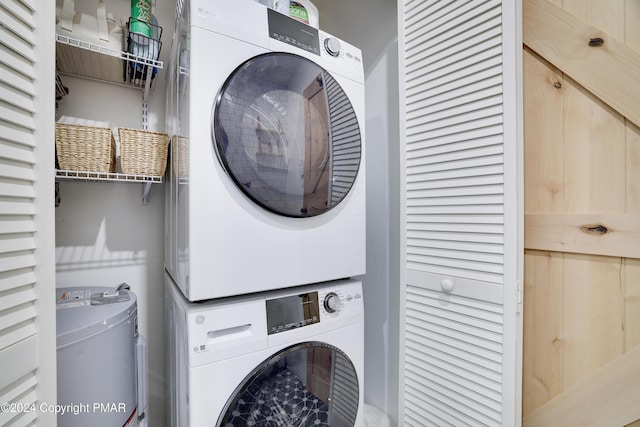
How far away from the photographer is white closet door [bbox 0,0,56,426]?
60 cm

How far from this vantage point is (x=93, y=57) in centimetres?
128

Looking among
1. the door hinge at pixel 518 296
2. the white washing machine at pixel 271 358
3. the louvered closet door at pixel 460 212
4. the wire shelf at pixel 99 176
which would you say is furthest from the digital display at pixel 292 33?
the door hinge at pixel 518 296

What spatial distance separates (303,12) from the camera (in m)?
1.38

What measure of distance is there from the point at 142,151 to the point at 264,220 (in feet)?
2.15

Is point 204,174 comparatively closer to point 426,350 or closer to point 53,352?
point 53,352

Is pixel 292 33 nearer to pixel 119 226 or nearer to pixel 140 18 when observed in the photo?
pixel 140 18

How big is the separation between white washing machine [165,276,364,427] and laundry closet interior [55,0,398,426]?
8cm

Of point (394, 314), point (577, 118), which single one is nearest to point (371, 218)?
point (394, 314)

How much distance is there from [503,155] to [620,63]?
1.36ft

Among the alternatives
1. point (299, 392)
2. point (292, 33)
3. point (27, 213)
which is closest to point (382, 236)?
point (299, 392)

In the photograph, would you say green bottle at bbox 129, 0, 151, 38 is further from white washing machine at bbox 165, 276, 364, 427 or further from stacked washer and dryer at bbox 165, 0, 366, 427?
white washing machine at bbox 165, 276, 364, 427

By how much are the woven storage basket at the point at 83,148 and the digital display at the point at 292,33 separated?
784 millimetres

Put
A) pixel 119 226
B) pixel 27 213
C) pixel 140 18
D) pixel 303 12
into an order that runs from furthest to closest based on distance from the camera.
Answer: pixel 119 226
pixel 303 12
pixel 140 18
pixel 27 213

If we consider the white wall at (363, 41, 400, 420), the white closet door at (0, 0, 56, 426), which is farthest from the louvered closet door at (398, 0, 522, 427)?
the white closet door at (0, 0, 56, 426)
